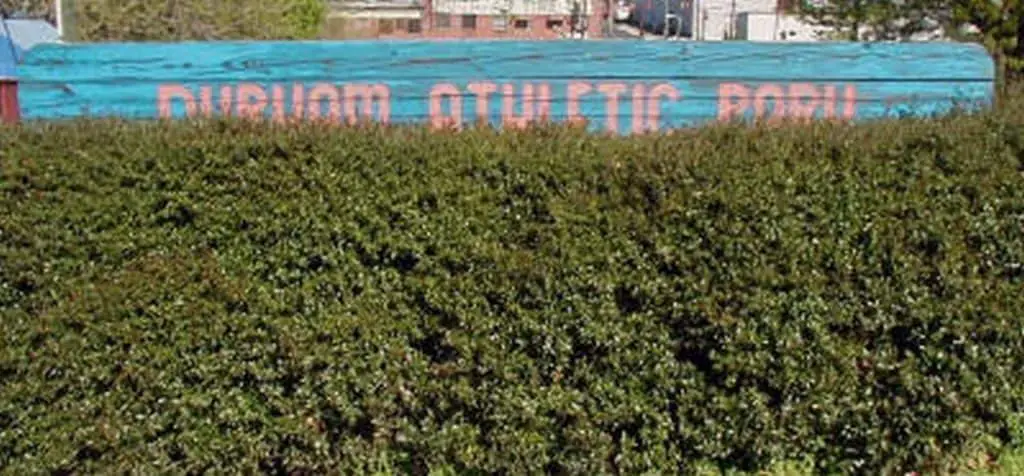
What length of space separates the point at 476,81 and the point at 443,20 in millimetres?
38263

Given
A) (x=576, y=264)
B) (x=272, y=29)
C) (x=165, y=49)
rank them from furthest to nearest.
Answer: (x=272, y=29) → (x=165, y=49) → (x=576, y=264)

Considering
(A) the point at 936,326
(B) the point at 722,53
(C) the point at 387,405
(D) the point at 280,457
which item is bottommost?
Result: (D) the point at 280,457

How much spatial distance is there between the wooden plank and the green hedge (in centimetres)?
77

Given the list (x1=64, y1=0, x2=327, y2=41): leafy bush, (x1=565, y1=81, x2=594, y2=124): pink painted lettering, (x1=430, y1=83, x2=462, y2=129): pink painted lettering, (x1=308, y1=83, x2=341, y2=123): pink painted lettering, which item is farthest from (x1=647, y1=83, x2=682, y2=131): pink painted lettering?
(x1=64, y1=0, x2=327, y2=41): leafy bush

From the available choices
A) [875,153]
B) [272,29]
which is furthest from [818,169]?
[272,29]

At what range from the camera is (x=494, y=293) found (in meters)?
3.38

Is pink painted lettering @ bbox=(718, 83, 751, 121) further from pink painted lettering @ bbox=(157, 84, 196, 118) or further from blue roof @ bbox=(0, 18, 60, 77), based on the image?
blue roof @ bbox=(0, 18, 60, 77)

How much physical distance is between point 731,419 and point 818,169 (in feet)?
3.51

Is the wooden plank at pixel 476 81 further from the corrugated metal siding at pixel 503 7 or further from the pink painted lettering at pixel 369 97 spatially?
the corrugated metal siding at pixel 503 7

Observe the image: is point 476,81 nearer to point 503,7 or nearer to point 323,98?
point 323,98

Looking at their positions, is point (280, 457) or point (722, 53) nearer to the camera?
point (280, 457)

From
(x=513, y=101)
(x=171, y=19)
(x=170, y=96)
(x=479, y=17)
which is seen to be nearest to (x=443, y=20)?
(x=479, y=17)

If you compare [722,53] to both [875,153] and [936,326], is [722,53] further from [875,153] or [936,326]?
[936,326]

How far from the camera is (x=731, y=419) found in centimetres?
348
